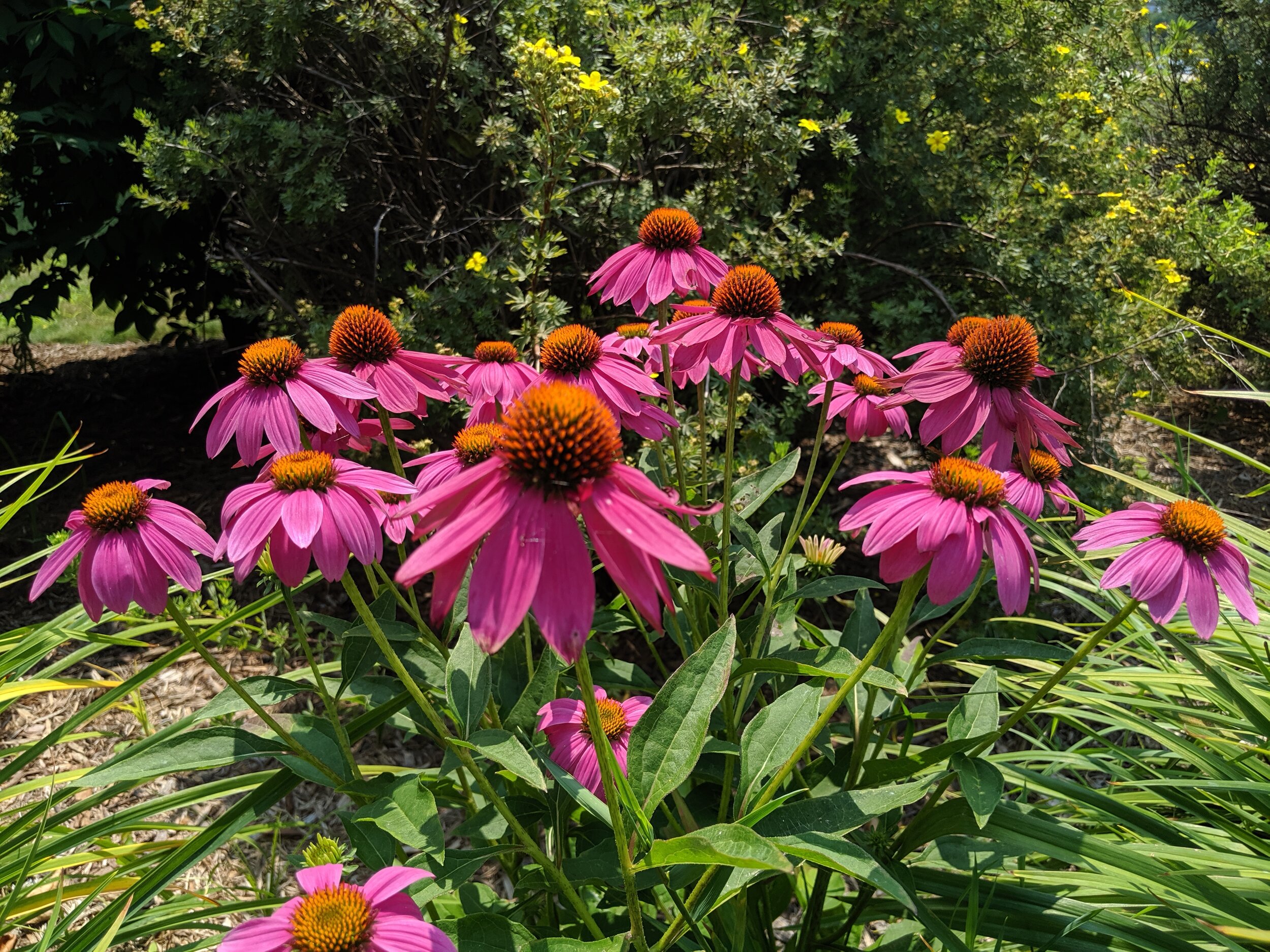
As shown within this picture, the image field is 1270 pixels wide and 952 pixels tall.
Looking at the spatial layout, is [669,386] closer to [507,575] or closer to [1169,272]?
[507,575]

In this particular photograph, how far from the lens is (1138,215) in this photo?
3336 millimetres

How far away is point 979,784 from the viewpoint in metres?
1.05

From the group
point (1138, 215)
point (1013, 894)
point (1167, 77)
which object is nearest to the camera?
point (1013, 894)

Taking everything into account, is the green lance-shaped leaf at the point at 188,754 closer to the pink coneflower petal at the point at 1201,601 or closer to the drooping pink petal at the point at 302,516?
the drooping pink petal at the point at 302,516

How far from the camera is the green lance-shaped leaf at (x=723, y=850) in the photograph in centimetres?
76

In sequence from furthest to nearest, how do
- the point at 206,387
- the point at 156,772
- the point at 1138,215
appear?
1. the point at 206,387
2. the point at 1138,215
3. the point at 156,772

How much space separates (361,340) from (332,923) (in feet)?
2.69

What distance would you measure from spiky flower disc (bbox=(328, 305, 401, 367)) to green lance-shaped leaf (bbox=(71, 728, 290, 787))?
0.56m

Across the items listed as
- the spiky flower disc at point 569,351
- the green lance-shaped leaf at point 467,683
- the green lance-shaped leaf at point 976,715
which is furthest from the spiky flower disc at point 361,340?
the green lance-shaped leaf at point 976,715

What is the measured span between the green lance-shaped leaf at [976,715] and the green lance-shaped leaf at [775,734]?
0.21m

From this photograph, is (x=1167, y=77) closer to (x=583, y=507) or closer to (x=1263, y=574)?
(x=1263, y=574)

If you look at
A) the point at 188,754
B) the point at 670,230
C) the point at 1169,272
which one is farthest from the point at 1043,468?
the point at 1169,272

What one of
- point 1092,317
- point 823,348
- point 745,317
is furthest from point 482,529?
point 1092,317

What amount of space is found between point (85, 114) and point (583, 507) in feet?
12.3
